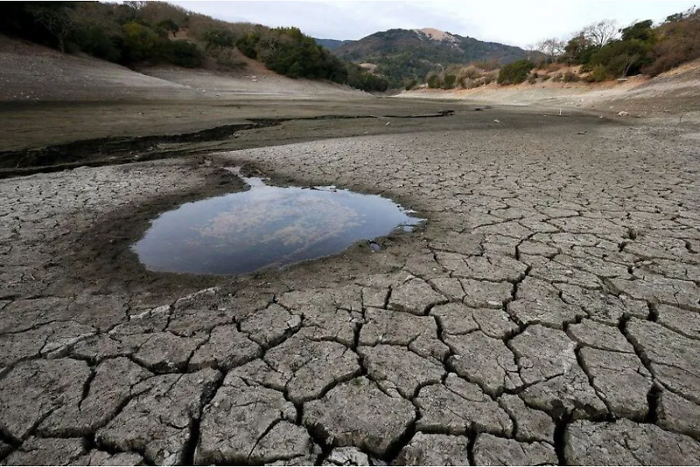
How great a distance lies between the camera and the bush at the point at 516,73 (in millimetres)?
31359

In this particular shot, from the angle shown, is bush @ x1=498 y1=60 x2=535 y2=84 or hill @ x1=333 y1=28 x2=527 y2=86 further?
hill @ x1=333 y1=28 x2=527 y2=86

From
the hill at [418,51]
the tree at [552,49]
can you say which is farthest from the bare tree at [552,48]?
the hill at [418,51]

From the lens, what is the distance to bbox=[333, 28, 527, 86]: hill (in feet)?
290

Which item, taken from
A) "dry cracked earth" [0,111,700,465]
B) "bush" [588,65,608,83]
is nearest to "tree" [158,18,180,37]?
"bush" [588,65,608,83]

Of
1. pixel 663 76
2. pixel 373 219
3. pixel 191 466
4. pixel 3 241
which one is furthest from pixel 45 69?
pixel 663 76

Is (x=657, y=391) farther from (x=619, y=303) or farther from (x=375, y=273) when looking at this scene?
(x=375, y=273)

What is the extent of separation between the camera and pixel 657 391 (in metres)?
1.55

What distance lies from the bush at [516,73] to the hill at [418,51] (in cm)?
4815

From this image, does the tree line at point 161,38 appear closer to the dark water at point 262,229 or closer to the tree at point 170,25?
the tree at point 170,25

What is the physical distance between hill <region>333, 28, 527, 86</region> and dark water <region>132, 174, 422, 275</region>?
8069cm

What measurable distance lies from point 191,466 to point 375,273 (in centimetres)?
156

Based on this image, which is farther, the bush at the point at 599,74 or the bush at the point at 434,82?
the bush at the point at 434,82

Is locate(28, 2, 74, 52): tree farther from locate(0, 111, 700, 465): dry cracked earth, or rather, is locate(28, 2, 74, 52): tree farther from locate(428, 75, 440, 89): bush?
locate(428, 75, 440, 89): bush

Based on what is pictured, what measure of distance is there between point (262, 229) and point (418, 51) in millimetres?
121295
